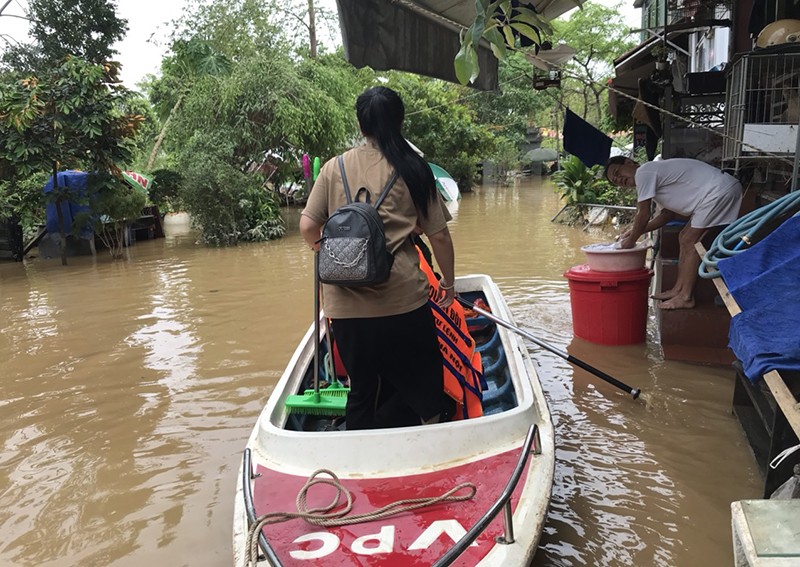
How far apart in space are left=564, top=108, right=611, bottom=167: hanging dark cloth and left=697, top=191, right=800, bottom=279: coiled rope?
4.37m

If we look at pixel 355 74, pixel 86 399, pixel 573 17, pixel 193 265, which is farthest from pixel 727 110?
pixel 573 17

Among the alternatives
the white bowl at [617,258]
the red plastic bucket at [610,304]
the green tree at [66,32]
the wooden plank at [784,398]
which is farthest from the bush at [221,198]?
the wooden plank at [784,398]

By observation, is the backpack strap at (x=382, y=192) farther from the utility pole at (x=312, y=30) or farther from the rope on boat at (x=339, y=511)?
the utility pole at (x=312, y=30)

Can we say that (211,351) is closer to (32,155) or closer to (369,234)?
(369,234)

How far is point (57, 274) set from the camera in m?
10.4

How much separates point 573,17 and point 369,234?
24.2m

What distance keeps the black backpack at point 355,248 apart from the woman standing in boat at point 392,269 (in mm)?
103

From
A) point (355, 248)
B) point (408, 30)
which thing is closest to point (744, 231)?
point (355, 248)

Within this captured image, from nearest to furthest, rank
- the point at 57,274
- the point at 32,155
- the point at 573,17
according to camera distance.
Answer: the point at 32,155 < the point at 57,274 < the point at 573,17

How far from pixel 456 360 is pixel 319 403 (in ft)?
2.37

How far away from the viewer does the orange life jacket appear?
9.95ft

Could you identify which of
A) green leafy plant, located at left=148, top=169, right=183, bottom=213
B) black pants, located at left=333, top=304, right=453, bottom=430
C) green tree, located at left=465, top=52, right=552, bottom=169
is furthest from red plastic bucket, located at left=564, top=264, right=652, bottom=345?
green tree, located at left=465, top=52, right=552, bottom=169

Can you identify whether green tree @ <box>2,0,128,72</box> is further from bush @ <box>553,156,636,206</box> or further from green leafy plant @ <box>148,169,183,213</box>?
bush @ <box>553,156,636,206</box>

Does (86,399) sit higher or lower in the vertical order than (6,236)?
lower
